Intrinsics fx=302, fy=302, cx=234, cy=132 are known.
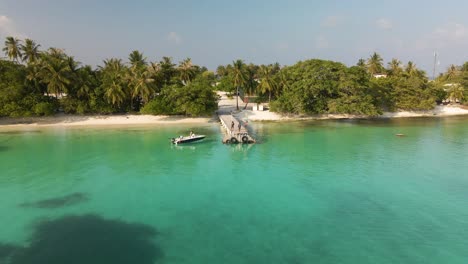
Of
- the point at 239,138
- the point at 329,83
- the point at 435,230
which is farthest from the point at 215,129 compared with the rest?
the point at 435,230

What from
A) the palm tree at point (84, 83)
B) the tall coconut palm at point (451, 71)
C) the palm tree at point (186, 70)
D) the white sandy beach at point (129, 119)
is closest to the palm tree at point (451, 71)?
the tall coconut palm at point (451, 71)

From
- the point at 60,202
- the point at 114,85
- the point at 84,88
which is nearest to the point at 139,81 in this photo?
the point at 114,85

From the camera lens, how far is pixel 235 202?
18203mm

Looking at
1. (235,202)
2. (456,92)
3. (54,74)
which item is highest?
(54,74)

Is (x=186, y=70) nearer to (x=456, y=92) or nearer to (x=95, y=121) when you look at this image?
(x=95, y=121)

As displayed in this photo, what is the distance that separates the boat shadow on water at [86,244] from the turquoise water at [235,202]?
51 millimetres

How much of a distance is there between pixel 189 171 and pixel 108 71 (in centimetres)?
3679

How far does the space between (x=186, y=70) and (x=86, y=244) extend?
151 ft

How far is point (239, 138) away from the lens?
112 ft

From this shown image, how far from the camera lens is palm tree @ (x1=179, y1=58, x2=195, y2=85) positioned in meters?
56.5

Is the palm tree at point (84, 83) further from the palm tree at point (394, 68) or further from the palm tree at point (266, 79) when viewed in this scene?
the palm tree at point (394, 68)

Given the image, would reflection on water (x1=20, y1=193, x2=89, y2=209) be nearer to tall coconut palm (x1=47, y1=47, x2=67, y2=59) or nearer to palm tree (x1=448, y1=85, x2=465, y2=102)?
tall coconut palm (x1=47, y1=47, x2=67, y2=59)

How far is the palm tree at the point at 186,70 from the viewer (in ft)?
185

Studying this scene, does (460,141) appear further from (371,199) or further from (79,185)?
(79,185)
